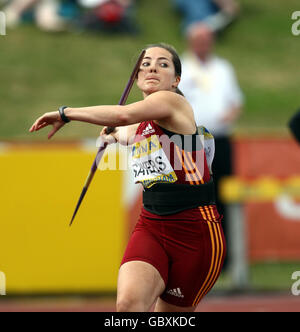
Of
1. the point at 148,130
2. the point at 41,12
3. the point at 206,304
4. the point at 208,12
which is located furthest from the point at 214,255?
the point at 41,12

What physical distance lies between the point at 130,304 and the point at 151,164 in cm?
85

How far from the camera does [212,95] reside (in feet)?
28.7

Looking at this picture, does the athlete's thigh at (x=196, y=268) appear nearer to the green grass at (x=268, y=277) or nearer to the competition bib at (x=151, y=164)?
the competition bib at (x=151, y=164)

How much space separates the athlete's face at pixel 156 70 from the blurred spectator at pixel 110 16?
28.7ft

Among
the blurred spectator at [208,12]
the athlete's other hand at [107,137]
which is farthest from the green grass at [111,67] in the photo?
the athlete's other hand at [107,137]

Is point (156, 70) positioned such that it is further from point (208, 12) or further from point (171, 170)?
point (208, 12)

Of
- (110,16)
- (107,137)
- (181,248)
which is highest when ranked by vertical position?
(110,16)

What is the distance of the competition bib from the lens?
4531mm

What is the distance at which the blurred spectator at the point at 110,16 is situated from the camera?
1329 centimetres

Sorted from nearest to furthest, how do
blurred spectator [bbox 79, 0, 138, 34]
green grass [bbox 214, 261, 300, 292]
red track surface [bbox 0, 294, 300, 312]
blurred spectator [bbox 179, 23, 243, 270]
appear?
red track surface [bbox 0, 294, 300, 312] → green grass [bbox 214, 261, 300, 292] → blurred spectator [bbox 179, 23, 243, 270] → blurred spectator [bbox 79, 0, 138, 34]

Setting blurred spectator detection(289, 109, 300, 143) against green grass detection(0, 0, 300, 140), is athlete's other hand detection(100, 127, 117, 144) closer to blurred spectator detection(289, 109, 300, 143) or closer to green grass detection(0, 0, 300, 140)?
blurred spectator detection(289, 109, 300, 143)

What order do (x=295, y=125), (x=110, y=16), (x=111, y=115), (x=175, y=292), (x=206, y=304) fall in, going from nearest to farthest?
1. (x=111, y=115)
2. (x=175, y=292)
3. (x=295, y=125)
4. (x=206, y=304)
5. (x=110, y=16)

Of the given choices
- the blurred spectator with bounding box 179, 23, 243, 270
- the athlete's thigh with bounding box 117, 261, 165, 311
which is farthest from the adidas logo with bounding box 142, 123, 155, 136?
the blurred spectator with bounding box 179, 23, 243, 270

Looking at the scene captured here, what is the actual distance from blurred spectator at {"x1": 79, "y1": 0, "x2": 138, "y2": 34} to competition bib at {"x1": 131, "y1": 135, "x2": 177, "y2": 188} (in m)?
8.98
